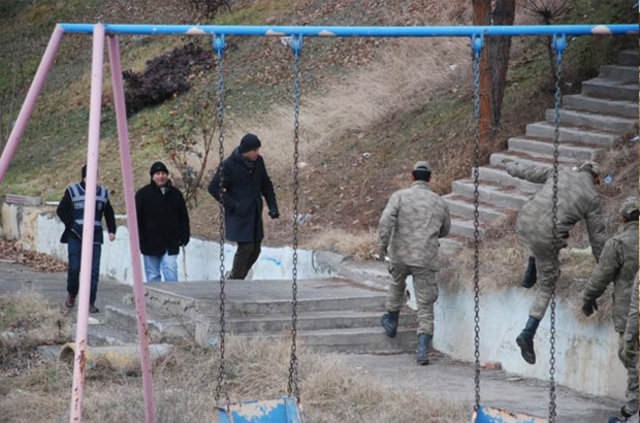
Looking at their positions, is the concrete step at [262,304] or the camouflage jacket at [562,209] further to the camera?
the concrete step at [262,304]

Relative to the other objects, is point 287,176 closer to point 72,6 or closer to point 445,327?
point 445,327

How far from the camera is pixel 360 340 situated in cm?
1268

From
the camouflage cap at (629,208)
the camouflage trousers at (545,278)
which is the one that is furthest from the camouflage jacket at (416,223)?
the camouflage cap at (629,208)

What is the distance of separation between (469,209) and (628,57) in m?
3.56

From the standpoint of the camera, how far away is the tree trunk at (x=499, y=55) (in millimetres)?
17328

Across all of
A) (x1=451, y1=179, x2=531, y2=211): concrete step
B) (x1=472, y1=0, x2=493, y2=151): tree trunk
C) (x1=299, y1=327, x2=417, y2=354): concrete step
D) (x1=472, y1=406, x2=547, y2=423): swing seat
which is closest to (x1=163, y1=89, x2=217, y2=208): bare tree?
(x1=472, y1=0, x2=493, y2=151): tree trunk

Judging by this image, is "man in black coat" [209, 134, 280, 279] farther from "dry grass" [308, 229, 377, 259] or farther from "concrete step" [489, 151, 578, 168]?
"concrete step" [489, 151, 578, 168]

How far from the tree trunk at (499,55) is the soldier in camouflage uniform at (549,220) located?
665 cm

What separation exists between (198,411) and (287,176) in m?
11.1

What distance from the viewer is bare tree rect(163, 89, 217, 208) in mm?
19969

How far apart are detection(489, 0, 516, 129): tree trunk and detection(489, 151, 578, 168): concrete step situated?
958mm

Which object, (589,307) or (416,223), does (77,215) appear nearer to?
(416,223)

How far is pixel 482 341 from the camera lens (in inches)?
487

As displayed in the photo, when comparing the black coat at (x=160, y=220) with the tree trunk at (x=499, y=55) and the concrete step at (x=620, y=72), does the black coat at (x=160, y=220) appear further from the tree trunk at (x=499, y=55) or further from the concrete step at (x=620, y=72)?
the concrete step at (x=620, y=72)
